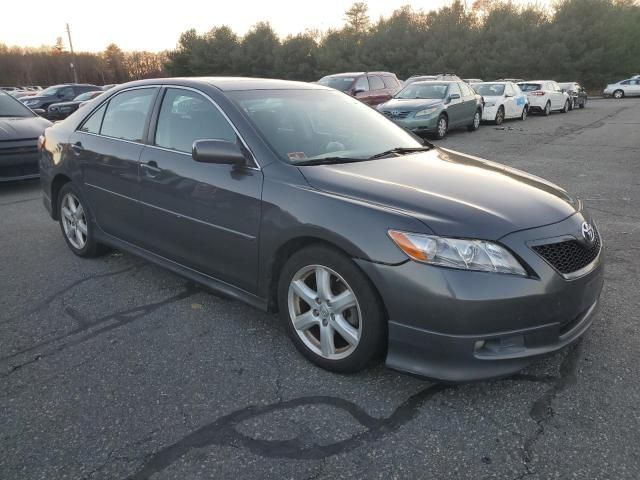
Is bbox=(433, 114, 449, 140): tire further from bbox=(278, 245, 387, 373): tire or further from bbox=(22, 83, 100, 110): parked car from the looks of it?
bbox=(22, 83, 100, 110): parked car

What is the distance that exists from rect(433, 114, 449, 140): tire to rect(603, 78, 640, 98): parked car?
108 ft

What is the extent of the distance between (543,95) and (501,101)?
5.34 metres

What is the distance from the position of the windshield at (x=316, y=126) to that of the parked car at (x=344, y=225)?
0.05 feet

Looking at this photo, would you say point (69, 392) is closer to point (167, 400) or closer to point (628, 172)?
point (167, 400)

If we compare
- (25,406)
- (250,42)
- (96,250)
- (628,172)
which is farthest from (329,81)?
(250,42)

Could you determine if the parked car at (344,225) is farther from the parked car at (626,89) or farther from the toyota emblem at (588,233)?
the parked car at (626,89)

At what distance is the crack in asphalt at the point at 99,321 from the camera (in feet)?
10.3

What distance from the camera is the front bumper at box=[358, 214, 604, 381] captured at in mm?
2377

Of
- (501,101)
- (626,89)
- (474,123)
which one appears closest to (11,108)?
(474,123)

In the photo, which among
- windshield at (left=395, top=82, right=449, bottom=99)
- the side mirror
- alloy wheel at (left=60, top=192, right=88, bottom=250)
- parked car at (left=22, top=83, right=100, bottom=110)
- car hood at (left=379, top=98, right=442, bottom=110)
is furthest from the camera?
parked car at (left=22, top=83, right=100, bottom=110)

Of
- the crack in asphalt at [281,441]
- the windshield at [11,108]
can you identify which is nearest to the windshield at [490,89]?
the windshield at [11,108]

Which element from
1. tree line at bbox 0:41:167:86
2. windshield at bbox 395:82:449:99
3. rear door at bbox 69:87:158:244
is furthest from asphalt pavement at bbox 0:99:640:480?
tree line at bbox 0:41:167:86

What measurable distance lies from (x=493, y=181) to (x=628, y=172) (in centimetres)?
713

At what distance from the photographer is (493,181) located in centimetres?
313
